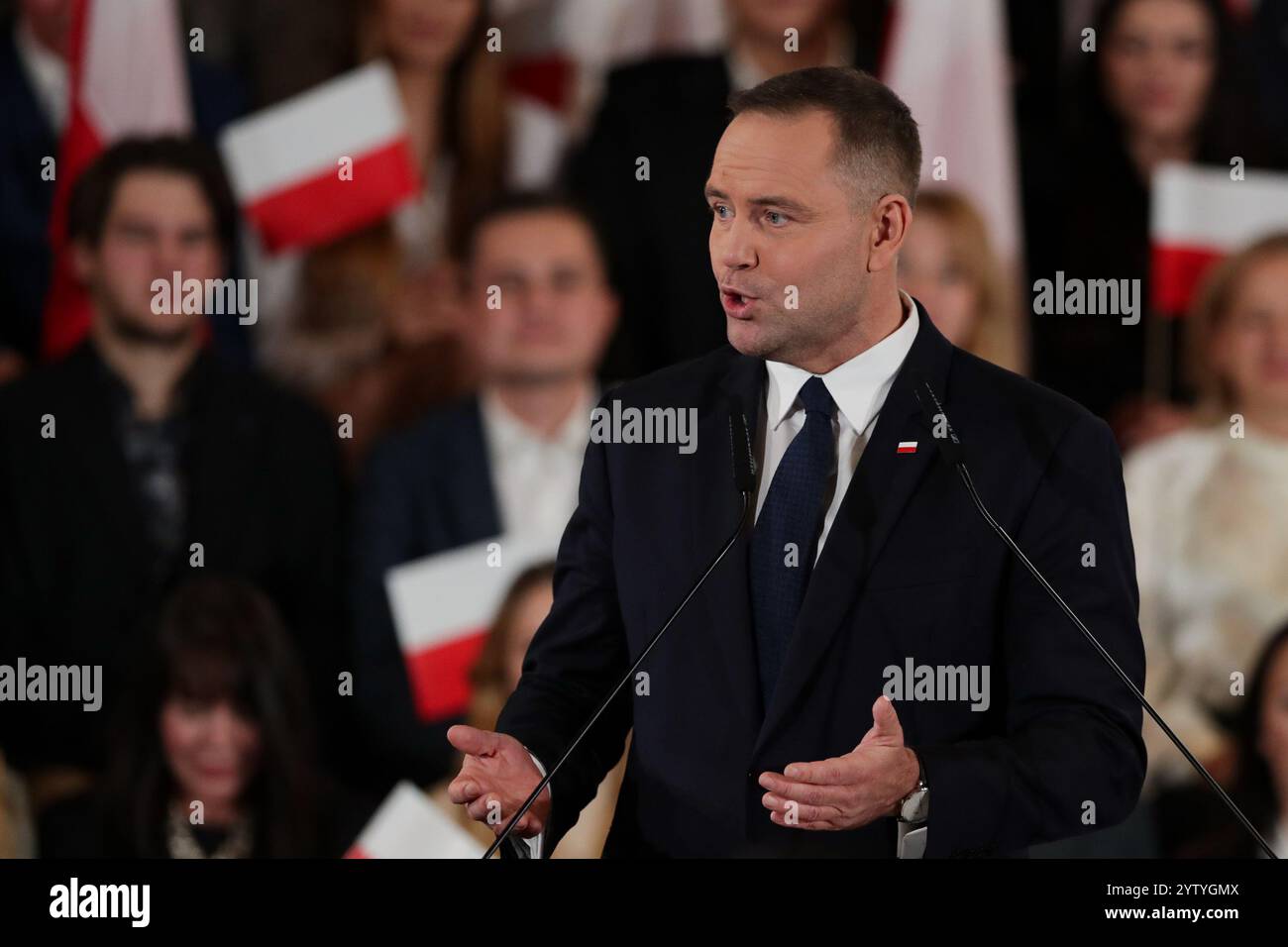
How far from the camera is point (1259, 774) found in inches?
137

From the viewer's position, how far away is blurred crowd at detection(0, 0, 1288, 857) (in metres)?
3.58

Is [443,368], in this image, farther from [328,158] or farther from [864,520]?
[864,520]

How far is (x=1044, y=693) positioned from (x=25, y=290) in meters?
2.81

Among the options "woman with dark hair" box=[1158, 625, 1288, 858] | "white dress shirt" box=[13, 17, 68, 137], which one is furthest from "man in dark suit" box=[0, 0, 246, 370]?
"woman with dark hair" box=[1158, 625, 1288, 858]

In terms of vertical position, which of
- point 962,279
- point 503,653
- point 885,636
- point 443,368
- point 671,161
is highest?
point 671,161

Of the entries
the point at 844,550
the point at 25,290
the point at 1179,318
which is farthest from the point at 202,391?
the point at 844,550

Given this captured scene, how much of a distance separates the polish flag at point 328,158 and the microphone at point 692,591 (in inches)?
89.0

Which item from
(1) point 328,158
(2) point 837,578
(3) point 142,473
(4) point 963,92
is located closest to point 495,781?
(2) point 837,578

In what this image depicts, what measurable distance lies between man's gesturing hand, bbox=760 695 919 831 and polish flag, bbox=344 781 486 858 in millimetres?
2037

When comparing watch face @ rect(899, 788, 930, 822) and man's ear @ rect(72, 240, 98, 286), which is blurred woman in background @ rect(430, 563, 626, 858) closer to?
man's ear @ rect(72, 240, 98, 286)

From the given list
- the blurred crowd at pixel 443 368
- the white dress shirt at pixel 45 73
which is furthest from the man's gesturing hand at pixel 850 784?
the white dress shirt at pixel 45 73

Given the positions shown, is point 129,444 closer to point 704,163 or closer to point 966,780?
point 704,163

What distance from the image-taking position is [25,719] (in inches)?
144

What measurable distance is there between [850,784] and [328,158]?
2.67 meters
